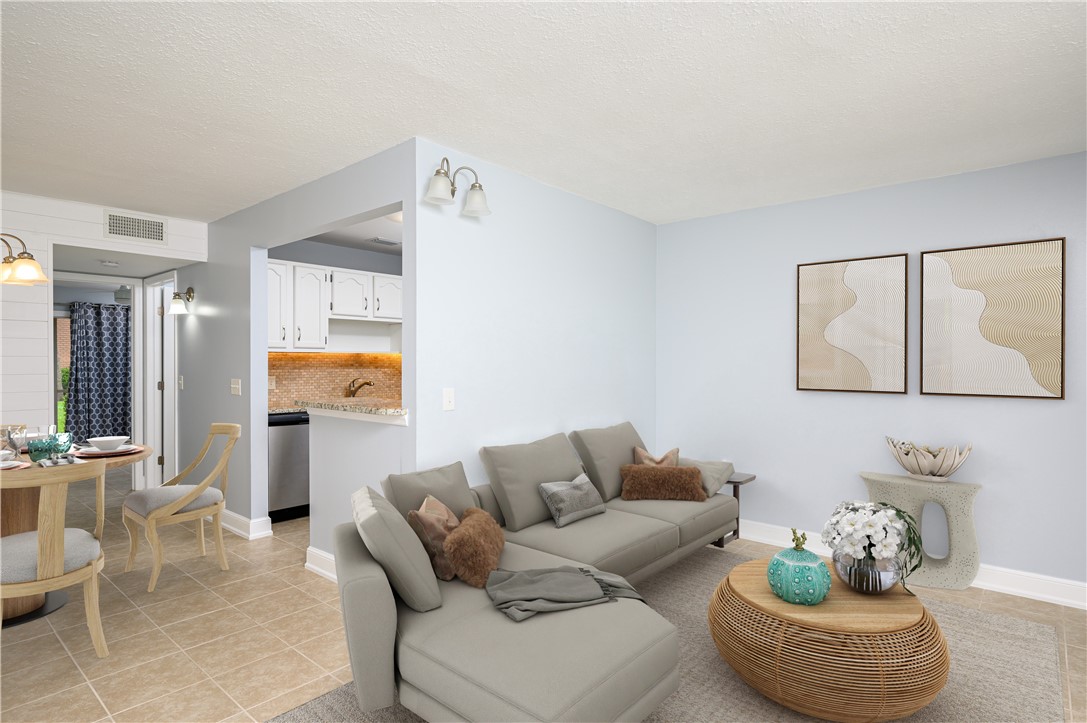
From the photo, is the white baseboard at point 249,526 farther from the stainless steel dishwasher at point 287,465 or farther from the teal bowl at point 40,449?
the teal bowl at point 40,449

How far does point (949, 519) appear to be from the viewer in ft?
11.8

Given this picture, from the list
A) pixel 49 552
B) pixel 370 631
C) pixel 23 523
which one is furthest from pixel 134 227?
pixel 370 631

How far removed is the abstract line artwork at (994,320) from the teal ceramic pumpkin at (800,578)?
2.13 m

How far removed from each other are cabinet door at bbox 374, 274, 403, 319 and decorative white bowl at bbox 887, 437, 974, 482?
4.78 m

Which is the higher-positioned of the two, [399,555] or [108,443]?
[108,443]

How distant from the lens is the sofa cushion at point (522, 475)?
3.30 metres

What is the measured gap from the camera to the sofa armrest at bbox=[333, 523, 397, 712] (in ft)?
6.57

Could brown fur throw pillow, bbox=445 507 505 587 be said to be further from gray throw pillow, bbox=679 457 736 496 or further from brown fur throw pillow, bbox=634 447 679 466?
gray throw pillow, bbox=679 457 736 496

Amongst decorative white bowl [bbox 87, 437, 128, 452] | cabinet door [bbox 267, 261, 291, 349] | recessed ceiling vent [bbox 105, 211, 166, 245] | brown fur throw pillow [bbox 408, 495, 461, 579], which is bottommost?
brown fur throw pillow [bbox 408, 495, 461, 579]

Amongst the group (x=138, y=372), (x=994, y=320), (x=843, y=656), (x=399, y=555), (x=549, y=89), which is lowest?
(x=843, y=656)

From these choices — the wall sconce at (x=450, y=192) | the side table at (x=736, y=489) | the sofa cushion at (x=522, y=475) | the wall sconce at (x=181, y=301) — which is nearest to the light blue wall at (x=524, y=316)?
the wall sconce at (x=450, y=192)

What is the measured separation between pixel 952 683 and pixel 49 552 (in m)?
4.05

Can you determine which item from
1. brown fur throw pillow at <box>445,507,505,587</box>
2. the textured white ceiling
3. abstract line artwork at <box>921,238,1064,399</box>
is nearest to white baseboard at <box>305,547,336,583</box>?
brown fur throw pillow at <box>445,507,505,587</box>

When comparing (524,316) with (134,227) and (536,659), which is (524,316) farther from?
(134,227)
